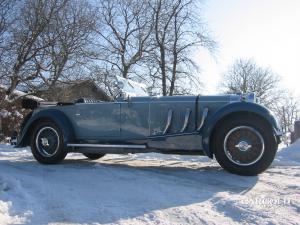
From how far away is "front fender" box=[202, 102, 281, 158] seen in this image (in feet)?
20.9

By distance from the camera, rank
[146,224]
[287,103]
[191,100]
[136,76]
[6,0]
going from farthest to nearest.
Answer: [287,103], [136,76], [6,0], [191,100], [146,224]

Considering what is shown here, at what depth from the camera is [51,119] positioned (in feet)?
26.8

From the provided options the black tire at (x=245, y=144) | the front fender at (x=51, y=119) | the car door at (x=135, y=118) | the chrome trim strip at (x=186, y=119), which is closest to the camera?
the black tire at (x=245, y=144)

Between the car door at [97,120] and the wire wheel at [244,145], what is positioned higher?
the car door at [97,120]

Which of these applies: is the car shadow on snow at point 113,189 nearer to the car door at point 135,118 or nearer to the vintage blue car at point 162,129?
the vintage blue car at point 162,129

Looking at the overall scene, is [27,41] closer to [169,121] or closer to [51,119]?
[51,119]

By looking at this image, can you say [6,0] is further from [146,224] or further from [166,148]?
[146,224]

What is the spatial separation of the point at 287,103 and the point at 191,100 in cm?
6326

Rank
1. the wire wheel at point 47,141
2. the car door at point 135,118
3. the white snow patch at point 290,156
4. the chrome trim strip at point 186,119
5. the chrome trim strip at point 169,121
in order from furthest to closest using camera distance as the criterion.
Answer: the white snow patch at point 290,156
the wire wheel at point 47,141
the car door at point 135,118
the chrome trim strip at point 169,121
the chrome trim strip at point 186,119

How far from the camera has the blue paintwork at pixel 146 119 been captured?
6.56 metres

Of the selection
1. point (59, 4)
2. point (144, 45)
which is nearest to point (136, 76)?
point (144, 45)

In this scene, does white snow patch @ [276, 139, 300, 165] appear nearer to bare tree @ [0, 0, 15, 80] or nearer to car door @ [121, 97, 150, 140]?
car door @ [121, 97, 150, 140]

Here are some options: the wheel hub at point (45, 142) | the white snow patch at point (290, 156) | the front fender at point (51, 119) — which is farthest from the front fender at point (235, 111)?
the wheel hub at point (45, 142)

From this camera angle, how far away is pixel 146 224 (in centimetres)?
406
